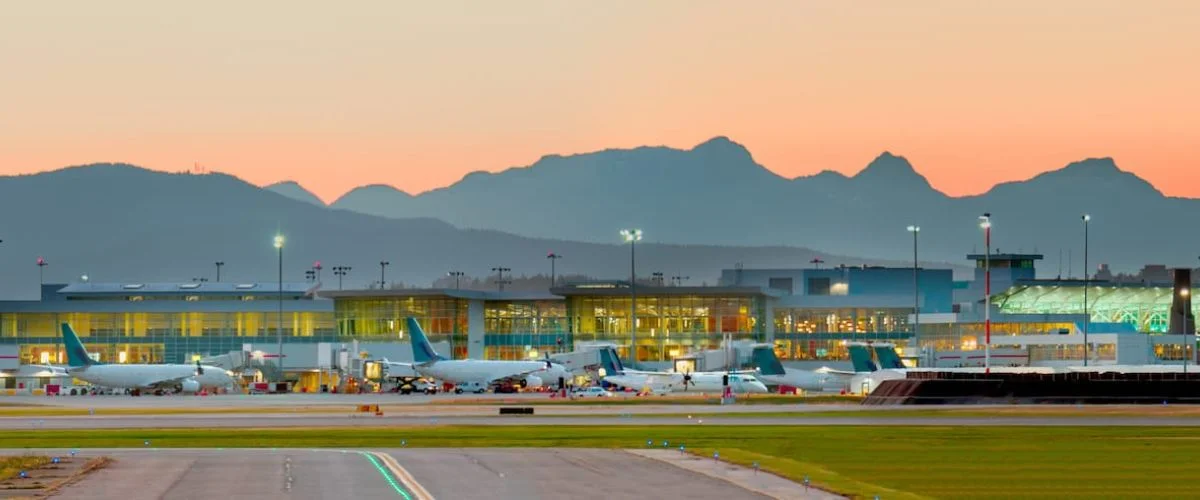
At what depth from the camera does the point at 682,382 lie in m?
149

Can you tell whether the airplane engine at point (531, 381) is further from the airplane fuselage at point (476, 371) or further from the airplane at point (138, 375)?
the airplane at point (138, 375)

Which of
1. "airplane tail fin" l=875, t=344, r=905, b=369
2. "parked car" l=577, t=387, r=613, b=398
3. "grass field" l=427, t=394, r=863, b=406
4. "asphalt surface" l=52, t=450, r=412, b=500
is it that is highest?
"airplane tail fin" l=875, t=344, r=905, b=369

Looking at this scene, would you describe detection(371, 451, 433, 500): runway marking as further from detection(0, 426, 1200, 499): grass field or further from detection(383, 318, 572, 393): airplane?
detection(383, 318, 572, 393): airplane

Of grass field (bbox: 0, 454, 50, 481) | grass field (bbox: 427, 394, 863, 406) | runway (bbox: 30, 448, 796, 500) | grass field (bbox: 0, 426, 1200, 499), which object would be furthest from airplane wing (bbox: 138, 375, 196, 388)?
grass field (bbox: 0, 454, 50, 481)

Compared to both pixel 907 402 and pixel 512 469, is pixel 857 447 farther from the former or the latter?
pixel 907 402

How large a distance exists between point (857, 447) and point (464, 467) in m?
17.6

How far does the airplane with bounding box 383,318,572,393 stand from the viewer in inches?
6668

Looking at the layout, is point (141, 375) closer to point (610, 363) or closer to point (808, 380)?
point (610, 363)

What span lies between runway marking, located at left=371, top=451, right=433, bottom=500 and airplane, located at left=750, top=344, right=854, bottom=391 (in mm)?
88005

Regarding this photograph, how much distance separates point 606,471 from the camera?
53.1 m

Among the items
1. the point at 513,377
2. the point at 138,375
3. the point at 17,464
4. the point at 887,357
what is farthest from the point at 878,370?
the point at 17,464

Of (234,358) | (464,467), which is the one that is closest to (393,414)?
(464,467)

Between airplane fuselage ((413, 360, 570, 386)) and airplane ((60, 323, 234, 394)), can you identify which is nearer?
airplane ((60, 323, 234, 394))

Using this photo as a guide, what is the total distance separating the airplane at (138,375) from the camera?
527 ft
